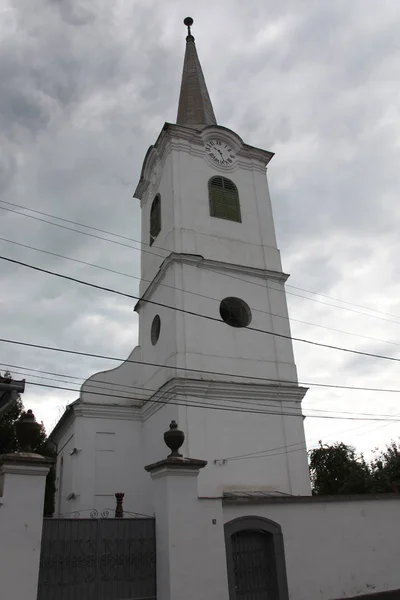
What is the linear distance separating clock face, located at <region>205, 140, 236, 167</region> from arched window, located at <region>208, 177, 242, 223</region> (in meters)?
0.96

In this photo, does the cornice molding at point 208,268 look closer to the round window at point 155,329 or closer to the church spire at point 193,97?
the round window at point 155,329

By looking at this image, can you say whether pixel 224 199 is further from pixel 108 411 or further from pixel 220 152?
pixel 108 411

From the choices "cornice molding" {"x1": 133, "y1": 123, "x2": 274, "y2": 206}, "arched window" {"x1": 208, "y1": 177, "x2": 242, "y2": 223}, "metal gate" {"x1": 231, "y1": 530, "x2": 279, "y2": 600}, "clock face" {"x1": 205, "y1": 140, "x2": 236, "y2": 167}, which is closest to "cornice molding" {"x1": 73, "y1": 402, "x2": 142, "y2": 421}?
"arched window" {"x1": 208, "y1": 177, "x2": 242, "y2": 223}

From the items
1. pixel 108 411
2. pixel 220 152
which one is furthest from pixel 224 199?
pixel 108 411

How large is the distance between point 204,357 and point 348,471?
3064 cm

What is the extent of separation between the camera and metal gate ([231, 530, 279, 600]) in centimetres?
1009

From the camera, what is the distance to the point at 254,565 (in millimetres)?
10266

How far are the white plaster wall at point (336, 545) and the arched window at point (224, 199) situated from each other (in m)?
12.4

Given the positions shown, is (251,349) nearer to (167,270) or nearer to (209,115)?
(167,270)

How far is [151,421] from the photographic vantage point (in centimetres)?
1797

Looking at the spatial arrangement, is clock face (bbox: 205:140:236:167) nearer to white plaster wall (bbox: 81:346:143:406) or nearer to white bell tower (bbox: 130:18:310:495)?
white bell tower (bbox: 130:18:310:495)

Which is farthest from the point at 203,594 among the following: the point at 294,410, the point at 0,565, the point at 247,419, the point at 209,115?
the point at 209,115

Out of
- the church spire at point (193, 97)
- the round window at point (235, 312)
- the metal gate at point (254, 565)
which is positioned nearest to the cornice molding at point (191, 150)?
the church spire at point (193, 97)

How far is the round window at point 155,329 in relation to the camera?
770 inches
